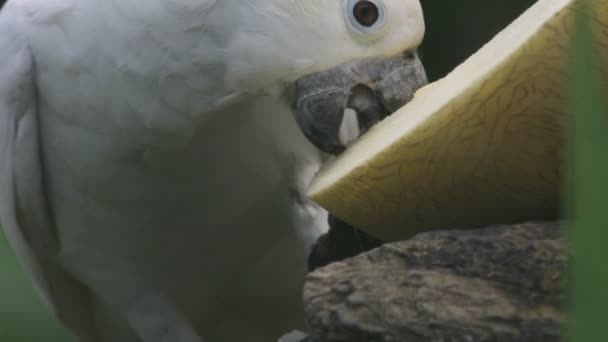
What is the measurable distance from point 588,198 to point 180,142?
34.8 inches

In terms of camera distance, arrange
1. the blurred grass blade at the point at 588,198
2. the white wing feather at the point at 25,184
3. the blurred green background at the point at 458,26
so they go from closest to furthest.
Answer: the blurred grass blade at the point at 588,198 < the white wing feather at the point at 25,184 < the blurred green background at the point at 458,26

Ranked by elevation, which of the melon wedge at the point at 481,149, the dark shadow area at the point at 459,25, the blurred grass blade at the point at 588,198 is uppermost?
the blurred grass blade at the point at 588,198

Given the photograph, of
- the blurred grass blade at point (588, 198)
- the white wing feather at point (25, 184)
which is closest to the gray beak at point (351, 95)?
the white wing feather at point (25, 184)

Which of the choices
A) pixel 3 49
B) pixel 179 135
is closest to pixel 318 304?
pixel 179 135

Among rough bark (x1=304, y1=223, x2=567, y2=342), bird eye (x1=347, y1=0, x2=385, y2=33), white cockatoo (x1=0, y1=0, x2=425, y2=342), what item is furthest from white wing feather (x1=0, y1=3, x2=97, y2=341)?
rough bark (x1=304, y1=223, x2=567, y2=342)

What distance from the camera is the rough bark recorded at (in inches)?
25.8

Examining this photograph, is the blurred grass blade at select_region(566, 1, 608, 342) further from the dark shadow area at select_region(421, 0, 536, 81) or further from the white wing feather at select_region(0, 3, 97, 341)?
the dark shadow area at select_region(421, 0, 536, 81)

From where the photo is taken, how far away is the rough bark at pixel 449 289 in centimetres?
66

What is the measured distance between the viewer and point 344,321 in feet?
2.31

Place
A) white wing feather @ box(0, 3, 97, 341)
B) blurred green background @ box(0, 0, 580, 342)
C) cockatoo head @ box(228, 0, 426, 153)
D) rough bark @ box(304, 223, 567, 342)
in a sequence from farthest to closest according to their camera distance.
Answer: blurred green background @ box(0, 0, 580, 342) → white wing feather @ box(0, 3, 97, 341) → cockatoo head @ box(228, 0, 426, 153) → rough bark @ box(304, 223, 567, 342)

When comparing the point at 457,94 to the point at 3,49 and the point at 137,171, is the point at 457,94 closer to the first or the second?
the point at 137,171

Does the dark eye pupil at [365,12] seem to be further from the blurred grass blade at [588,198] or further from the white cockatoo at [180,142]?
the blurred grass blade at [588,198]

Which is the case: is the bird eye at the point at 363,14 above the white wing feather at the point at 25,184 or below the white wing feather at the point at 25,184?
above

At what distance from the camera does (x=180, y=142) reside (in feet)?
3.71
